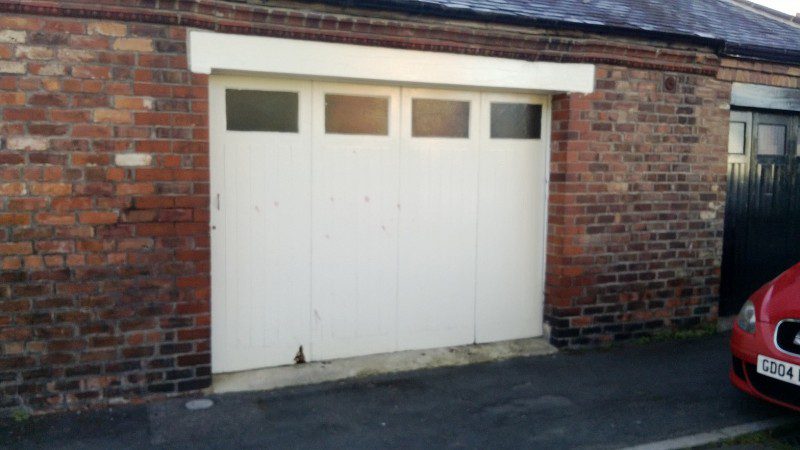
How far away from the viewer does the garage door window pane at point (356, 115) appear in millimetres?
5676

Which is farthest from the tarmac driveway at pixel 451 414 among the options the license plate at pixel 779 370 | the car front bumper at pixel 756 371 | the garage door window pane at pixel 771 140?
the garage door window pane at pixel 771 140

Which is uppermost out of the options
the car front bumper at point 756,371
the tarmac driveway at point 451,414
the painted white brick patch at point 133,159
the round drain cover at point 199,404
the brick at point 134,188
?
the painted white brick patch at point 133,159

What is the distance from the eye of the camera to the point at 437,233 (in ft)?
20.4

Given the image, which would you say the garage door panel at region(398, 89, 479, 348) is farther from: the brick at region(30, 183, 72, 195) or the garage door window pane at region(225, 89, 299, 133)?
the brick at region(30, 183, 72, 195)

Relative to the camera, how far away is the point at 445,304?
632cm

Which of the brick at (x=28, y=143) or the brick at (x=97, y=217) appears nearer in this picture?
the brick at (x=28, y=143)

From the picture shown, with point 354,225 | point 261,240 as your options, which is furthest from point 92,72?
point 354,225

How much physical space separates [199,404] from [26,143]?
6.89 ft

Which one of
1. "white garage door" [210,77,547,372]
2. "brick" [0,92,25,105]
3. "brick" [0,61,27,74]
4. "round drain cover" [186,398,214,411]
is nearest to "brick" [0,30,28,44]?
"brick" [0,61,27,74]

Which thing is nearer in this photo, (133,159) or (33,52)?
(33,52)

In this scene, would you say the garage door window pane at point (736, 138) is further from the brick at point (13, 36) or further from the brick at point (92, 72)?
the brick at point (13, 36)

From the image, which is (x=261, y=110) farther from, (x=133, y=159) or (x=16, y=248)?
(x=16, y=248)

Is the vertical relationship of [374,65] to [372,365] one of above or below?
above

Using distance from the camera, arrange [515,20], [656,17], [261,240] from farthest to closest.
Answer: [656,17], [515,20], [261,240]
